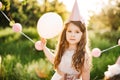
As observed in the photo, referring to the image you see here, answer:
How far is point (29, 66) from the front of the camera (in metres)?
4.71

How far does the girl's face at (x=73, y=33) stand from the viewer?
3477mm

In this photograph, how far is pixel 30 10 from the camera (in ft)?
17.7

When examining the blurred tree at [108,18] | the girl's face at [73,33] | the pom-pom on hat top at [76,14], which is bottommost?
the blurred tree at [108,18]

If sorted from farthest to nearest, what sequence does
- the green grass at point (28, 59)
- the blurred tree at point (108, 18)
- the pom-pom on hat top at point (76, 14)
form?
the blurred tree at point (108, 18), the green grass at point (28, 59), the pom-pom on hat top at point (76, 14)

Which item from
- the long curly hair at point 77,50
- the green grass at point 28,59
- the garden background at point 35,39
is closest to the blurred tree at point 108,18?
the garden background at point 35,39

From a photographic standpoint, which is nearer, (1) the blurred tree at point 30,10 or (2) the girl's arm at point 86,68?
(2) the girl's arm at point 86,68

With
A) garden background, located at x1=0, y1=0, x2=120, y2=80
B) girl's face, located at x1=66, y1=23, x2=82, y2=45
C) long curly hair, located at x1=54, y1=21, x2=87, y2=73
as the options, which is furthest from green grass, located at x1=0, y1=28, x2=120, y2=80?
girl's face, located at x1=66, y1=23, x2=82, y2=45

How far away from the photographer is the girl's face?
3477mm

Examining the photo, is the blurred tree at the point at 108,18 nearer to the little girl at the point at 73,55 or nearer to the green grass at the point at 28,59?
the green grass at the point at 28,59

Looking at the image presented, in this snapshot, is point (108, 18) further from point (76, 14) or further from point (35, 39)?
point (76, 14)

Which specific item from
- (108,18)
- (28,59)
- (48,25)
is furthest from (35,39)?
(48,25)

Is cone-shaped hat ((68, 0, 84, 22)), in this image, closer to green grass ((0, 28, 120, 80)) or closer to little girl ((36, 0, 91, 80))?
little girl ((36, 0, 91, 80))

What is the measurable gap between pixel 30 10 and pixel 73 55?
6.60 feet

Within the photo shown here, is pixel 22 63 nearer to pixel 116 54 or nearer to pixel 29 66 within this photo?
pixel 29 66
